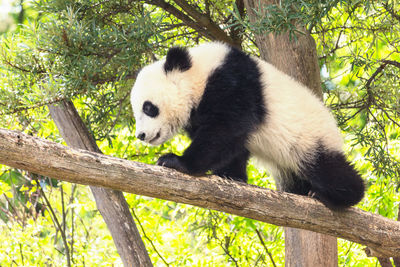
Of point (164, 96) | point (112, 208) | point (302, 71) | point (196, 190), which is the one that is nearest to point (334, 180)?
point (302, 71)

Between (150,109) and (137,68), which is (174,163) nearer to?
(150,109)

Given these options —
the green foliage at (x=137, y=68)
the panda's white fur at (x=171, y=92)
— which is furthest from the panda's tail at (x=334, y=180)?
the panda's white fur at (x=171, y=92)

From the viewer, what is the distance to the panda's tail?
117 inches

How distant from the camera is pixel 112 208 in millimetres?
3811

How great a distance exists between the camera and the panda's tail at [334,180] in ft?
9.77

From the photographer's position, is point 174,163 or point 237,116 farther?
point 237,116

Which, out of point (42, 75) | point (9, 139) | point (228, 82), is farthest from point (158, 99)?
point (9, 139)

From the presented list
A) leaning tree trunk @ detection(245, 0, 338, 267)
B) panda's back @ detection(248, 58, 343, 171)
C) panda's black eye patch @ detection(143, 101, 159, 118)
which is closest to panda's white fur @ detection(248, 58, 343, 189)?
panda's back @ detection(248, 58, 343, 171)

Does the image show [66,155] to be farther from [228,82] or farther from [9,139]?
[228,82]

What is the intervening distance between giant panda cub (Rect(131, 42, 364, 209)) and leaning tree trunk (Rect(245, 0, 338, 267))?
0.34m

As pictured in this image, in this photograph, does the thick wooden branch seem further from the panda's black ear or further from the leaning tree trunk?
the panda's black ear

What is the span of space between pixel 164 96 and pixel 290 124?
33.7 inches

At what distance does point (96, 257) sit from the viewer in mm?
4879

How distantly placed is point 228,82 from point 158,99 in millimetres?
460
